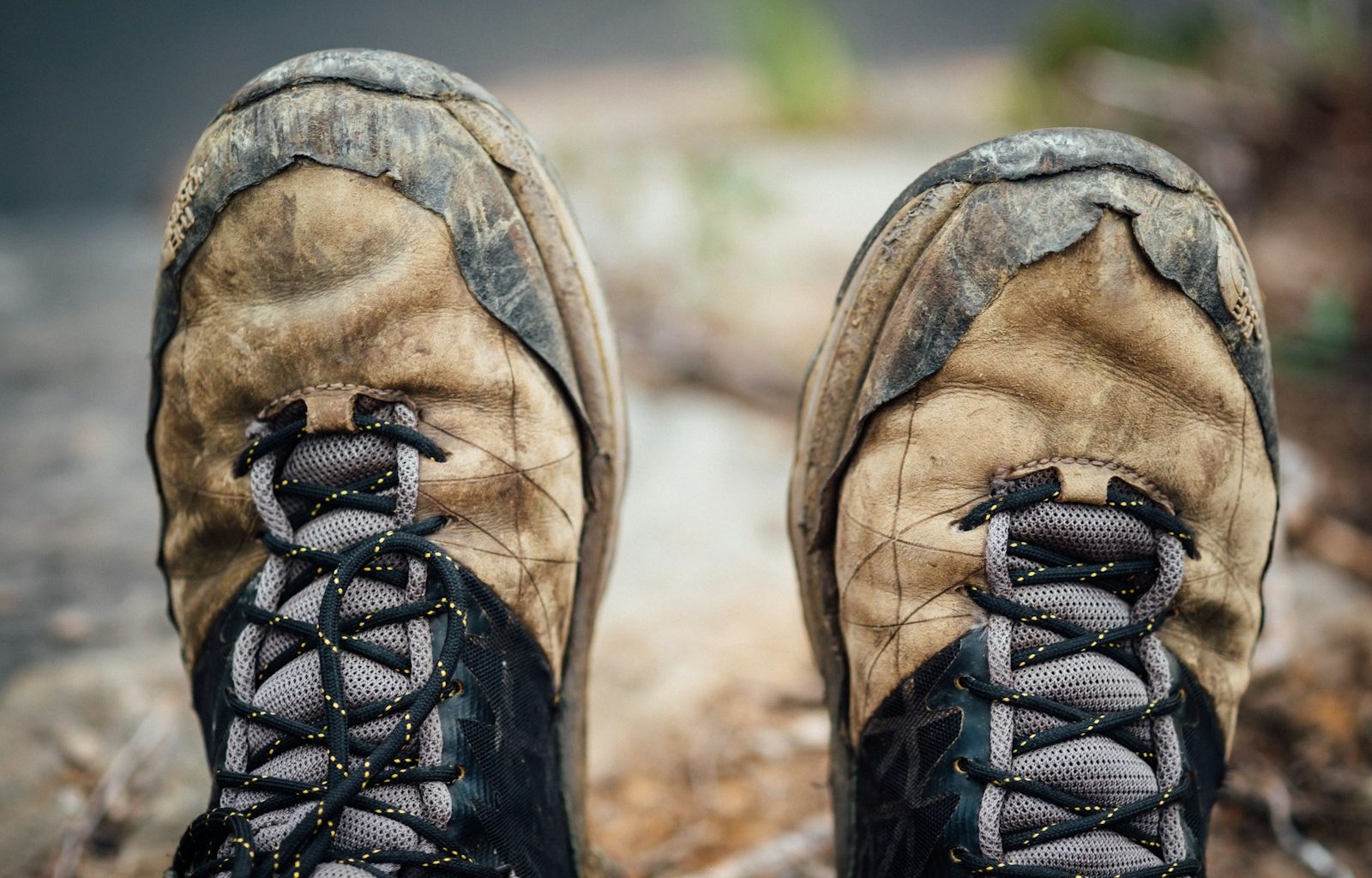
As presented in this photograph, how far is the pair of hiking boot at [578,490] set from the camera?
119 cm

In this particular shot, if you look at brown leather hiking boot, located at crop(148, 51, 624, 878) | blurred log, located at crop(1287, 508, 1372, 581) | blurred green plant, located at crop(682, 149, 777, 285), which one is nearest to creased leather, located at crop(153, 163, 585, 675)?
brown leather hiking boot, located at crop(148, 51, 624, 878)

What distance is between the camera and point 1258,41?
12.0 feet

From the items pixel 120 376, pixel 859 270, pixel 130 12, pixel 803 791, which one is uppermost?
pixel 130 12

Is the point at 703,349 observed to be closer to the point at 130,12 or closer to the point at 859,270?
the point at 859,270

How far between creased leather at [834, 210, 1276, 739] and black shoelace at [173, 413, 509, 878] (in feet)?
1.66

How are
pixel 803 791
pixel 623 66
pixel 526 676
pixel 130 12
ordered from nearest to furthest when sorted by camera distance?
pixel 526 676
pixel 803 791
pixel 130 12
pixel 623 66

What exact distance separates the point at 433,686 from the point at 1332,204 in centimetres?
278

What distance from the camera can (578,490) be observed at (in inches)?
56.9

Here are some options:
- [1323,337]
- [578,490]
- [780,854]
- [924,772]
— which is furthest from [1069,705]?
[1323,337]

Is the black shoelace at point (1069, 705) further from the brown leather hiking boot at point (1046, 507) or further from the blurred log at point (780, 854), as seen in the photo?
the blurred log at point (780, 854)

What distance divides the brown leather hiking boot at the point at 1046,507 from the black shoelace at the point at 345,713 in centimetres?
50

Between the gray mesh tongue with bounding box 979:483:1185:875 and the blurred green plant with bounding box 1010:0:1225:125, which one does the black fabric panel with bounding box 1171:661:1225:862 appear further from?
the blurred green plant with bounding box 1010:0:1225:125

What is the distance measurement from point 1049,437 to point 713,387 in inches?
58.9

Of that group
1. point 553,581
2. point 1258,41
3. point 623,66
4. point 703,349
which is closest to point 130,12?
point 623,66
